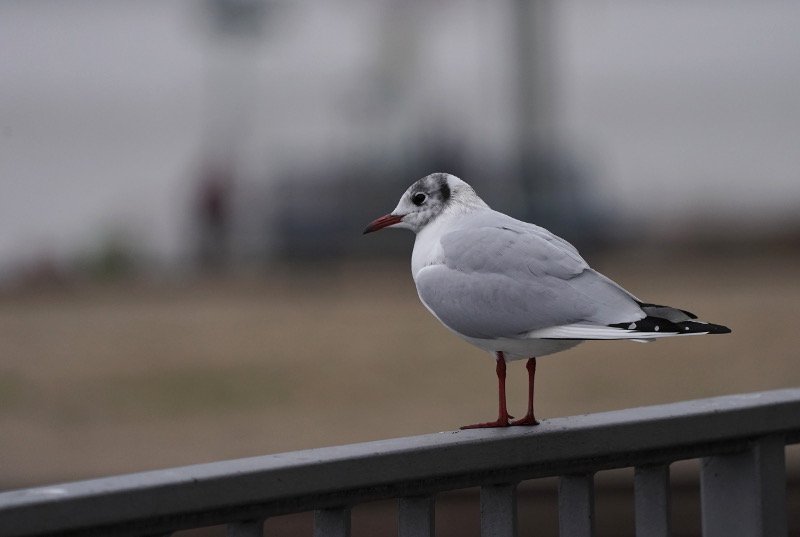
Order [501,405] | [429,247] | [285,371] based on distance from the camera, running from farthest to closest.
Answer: [285,371]
[429,247]
[501,405]

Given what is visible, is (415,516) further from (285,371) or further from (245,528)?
(285,371)

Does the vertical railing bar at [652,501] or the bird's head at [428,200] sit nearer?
the vertical railing bar at [652,501]

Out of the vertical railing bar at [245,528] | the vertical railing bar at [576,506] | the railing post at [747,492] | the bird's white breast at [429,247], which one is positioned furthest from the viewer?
the bird's white breast at [429,247]

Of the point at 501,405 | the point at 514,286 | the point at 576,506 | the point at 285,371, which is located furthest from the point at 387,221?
the point at 285,371

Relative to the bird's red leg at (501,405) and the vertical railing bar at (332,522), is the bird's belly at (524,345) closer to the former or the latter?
the bird's red leg at (501,405)

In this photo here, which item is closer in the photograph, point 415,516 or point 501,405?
point 415,516

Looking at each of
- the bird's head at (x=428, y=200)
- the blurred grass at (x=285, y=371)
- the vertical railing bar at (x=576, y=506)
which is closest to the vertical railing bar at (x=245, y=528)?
the vertical railing bar at (x=576, y=506)

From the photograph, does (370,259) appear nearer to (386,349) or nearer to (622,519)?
(386,349)

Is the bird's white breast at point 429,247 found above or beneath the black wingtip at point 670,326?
above

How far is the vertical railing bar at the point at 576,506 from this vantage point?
85.6 inches

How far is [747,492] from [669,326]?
0.97ft

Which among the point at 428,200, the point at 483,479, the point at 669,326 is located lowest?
the point at 483,479

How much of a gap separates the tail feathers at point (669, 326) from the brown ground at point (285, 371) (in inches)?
172

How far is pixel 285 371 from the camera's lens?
34.2ft
